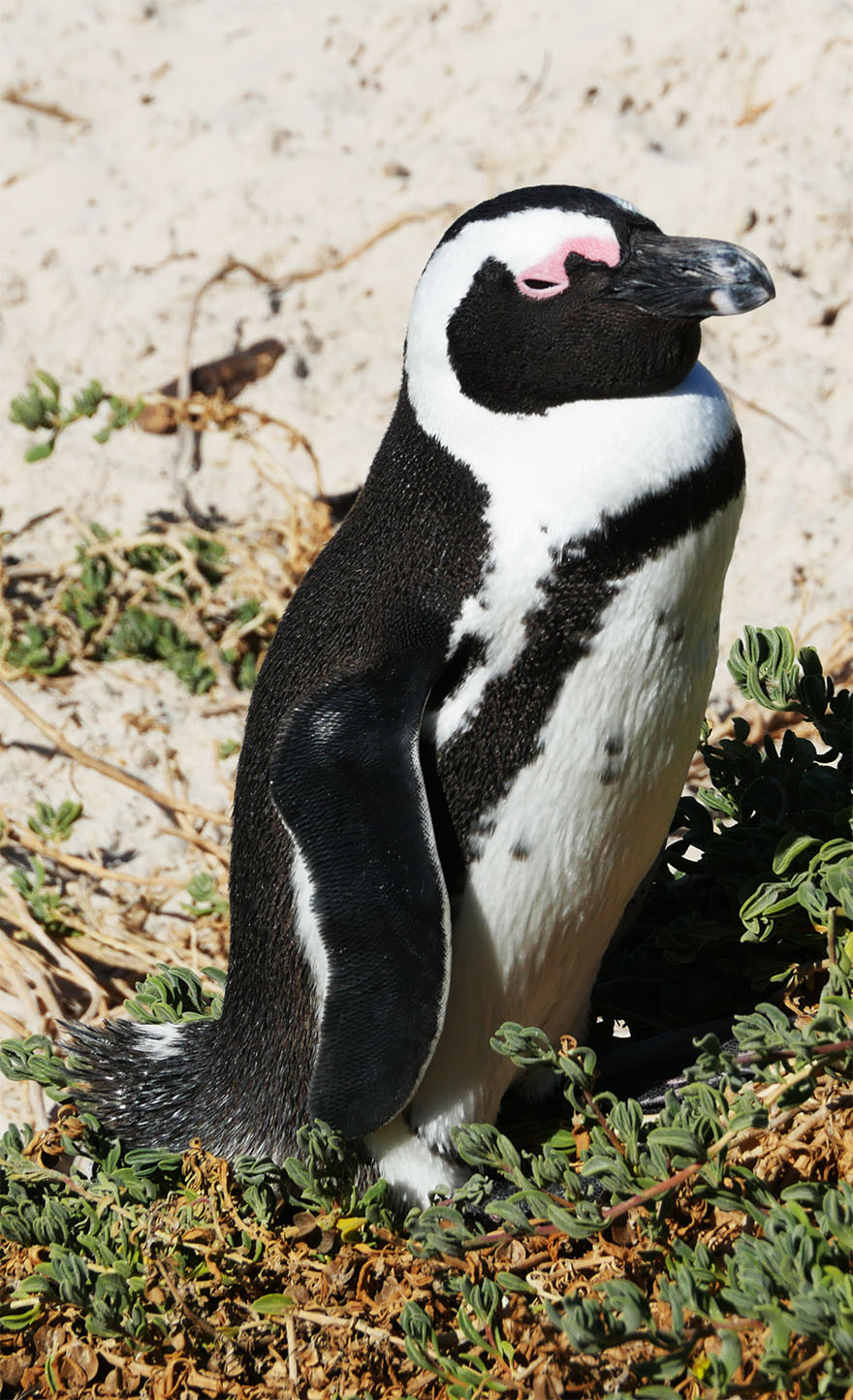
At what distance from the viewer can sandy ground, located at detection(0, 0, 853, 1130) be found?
9.00 feet

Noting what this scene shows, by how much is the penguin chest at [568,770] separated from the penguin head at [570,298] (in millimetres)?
157

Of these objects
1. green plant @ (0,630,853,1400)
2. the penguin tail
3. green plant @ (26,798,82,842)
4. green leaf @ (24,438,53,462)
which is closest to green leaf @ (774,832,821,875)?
green plant @ (0,630,853,1400)

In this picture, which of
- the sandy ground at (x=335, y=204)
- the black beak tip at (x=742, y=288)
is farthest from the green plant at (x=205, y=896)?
the black beak tip at (x=742, y=288)

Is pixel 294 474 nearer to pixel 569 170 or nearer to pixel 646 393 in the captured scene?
pixel 569 170

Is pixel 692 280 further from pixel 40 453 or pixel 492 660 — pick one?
pixel 40 453

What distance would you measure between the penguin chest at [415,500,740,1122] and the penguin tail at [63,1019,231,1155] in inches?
10.4

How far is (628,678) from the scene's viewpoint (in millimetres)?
1283

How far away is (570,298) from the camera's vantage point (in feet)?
4.08

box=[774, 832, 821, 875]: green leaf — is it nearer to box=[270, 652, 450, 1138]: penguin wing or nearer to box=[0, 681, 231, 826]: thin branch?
box=[270, 652, 450, 1138]: penguin wing

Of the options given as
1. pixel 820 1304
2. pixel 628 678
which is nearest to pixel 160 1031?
pixel 628 678

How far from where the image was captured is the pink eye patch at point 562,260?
49.0 inches

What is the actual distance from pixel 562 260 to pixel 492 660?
342 mm

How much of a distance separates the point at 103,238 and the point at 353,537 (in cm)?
231

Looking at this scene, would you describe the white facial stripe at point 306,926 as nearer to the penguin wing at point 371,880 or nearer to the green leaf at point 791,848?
the penguin wing at point 371,880
